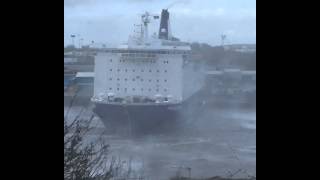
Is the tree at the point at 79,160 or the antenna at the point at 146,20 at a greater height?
the antenna at the point at 146,20

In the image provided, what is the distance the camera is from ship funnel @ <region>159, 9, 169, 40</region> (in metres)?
10.6

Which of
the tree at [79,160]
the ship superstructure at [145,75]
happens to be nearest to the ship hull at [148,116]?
the ship superstructure at [145,75]

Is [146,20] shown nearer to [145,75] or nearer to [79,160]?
[145,75]

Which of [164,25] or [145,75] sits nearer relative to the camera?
[164,25]

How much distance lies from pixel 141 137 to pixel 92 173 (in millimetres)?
8452

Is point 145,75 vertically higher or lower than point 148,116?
higher

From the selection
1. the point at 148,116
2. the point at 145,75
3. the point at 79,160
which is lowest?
the point at 148,116

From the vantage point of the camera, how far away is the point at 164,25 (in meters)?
10.8

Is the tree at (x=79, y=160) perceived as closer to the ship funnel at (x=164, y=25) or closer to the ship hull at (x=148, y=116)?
the ship hull at (x=148, y=116)

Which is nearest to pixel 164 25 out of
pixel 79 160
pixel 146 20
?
pixel 146 20

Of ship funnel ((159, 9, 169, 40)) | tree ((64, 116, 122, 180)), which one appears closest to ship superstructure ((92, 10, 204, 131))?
ship funnel ((159, 9, 169, 40))

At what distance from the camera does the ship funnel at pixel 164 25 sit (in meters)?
10.6
